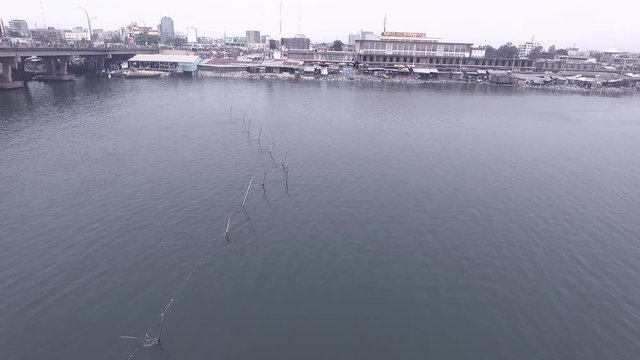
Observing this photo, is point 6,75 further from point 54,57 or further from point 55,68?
point 55,68

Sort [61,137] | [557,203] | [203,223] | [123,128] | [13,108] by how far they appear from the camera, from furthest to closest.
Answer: [13,108] < [123,128] < [61,137] < [557,203] < [203,223]

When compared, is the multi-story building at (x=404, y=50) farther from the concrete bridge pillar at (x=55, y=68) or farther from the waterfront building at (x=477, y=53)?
the concrete bridge pillar at (x=55, y=68)

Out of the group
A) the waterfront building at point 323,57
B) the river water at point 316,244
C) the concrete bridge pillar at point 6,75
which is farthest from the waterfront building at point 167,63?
the river water at point 316,244

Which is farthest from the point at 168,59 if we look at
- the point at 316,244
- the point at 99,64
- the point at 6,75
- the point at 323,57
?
the point at 316,244

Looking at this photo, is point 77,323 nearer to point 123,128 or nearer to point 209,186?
point 209,186

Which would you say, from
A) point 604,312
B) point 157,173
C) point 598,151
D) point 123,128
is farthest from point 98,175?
point 598,151
